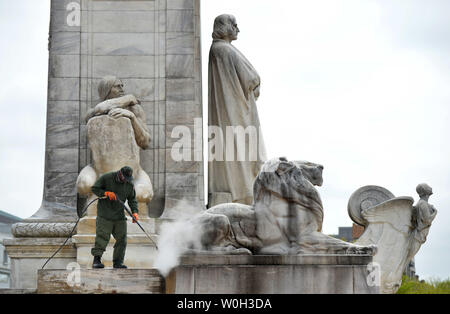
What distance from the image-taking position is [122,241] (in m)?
13.3

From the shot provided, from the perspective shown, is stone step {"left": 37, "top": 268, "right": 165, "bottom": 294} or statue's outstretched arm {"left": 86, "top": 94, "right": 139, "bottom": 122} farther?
statue's outstretched arm {"left": 86, "top": 94, "right": 139, "bottom": 122}

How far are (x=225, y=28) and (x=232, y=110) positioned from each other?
1749 millimetres

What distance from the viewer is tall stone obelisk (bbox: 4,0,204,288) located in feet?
54.6

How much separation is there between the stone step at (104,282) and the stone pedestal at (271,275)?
1.55ft

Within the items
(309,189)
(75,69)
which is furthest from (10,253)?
(309,189)

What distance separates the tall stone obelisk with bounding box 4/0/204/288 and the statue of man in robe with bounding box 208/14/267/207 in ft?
1.47

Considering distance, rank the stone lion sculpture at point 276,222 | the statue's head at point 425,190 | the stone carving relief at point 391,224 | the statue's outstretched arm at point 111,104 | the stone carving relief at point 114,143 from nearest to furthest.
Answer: the stone lion sculpture at point 276,222, the stone carving relief at point 114,143, the statue's outstretched arm at point 111,104, the stone carving relief at point 391,224, the statue's head at point 425,190

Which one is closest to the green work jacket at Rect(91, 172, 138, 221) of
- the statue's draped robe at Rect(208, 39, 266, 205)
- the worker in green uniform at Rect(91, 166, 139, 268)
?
the worker in green uniform at Rect(91, 166, 139, 268)

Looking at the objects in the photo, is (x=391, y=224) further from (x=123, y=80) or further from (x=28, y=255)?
(x=28, y=255)

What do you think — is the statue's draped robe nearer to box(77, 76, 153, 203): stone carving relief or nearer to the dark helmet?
box(77, 76, 153, 203): stone carving relief

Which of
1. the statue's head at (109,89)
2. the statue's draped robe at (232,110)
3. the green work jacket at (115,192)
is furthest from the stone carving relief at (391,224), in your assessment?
the green work jacket at (115,192)

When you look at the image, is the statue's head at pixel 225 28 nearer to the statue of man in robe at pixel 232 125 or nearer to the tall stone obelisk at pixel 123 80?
the statue of man in robe at pixel 232 125

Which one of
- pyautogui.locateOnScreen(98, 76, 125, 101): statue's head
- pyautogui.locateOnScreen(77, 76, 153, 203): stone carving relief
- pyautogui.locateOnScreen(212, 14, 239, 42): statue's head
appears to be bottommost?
pyautogui.locateOnScreen(77, 76, 153, 203): stone carving relief

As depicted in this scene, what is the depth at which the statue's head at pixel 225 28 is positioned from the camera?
18.1m
